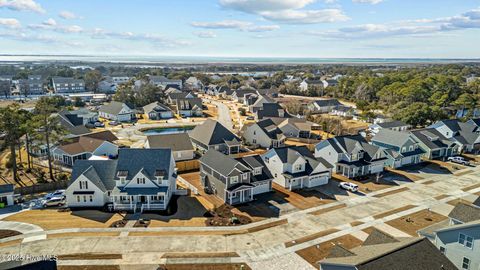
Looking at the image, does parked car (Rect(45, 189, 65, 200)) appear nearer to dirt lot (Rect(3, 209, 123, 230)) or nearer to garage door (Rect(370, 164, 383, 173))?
dirt lot (Rect(3, 209, 123, 230))

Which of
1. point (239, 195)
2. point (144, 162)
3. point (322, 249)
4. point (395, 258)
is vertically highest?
point (395, 258)

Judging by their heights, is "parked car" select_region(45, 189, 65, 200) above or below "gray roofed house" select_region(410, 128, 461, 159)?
below

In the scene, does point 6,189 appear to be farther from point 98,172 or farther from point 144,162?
point 144,162

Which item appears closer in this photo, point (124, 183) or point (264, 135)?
point (124, 183)

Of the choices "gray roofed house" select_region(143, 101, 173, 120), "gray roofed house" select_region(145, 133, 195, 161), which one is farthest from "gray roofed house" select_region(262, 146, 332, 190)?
"gray roofed house" select_region(143, 101, 173, 120)

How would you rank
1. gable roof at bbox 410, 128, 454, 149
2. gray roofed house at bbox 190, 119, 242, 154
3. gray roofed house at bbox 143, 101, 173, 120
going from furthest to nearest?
gray roofed house at bbox 143, 101, 173, 120 → gable roof at bbox 410, 128, 454, 149 → gray roofed house at bbox 190, 119, 242, 154

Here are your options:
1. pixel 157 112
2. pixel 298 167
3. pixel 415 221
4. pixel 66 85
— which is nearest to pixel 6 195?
pixel 298 167
